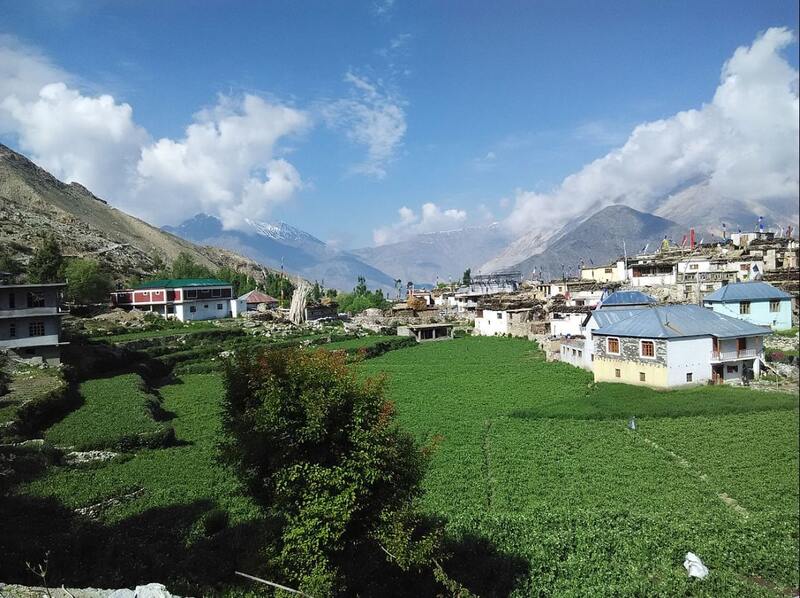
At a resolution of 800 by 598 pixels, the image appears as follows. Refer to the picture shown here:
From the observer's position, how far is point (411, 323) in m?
76.1

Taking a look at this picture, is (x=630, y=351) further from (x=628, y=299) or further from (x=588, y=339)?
(x=628, y=299)

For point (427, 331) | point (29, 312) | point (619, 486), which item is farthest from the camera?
point (427, 331)

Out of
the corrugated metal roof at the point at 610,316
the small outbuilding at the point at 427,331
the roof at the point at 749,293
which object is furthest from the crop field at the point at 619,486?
the small outbuilding at the point at 427,331

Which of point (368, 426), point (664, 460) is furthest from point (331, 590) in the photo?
point (664, 460)

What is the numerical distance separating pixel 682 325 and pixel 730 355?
10.5 feet

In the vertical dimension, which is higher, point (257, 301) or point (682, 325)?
point (257, 301)

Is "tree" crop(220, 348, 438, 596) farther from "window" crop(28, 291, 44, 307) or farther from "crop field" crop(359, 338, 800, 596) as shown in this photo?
"window" crop(28, 291, 44, 307)

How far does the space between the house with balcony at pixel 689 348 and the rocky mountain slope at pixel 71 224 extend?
87938 millimetres

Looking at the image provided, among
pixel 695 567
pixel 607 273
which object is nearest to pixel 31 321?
pixel 695 567

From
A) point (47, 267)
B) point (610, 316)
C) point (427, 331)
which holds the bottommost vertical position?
point (427, 331)

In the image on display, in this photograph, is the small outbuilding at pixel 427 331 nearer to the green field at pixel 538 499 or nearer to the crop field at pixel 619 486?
the crop field at pixel 619 486

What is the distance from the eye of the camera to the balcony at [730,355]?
3036cm

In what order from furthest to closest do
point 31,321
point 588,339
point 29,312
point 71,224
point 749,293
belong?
point 71,224 → point 749,293 → point 588,339 → point 31,321 → point 29,312

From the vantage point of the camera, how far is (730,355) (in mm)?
30516
